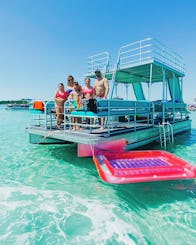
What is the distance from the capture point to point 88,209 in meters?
3.16

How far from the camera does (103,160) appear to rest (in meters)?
4.27

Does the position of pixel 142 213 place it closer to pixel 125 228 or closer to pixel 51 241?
pixel 125 228

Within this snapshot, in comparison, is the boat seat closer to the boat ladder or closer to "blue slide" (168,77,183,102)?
the boat ladder

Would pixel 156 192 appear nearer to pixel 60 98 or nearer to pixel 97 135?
pixel 97 135

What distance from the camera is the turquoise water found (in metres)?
2.54

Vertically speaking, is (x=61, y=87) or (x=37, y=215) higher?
(x=61, y=87)

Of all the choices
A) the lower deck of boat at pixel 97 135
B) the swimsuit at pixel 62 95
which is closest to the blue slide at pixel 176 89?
the lower deck of boat at pixel 97 135

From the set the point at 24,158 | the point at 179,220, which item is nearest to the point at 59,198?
the point at 179,220

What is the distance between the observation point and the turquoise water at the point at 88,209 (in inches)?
100

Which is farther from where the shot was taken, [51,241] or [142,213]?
[142,213]

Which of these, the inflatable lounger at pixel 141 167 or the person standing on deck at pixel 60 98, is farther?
the person standing on deck at pixel 60 98

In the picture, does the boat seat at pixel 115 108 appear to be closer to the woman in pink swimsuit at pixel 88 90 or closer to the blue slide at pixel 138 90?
the woman in pink swimsuit at pixel 88 90

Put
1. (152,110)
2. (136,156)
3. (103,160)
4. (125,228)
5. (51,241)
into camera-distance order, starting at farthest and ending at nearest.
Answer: (152,110), (136,156), (103,160), (125,228), (51,241)

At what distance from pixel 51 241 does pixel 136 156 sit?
313 centimetres
